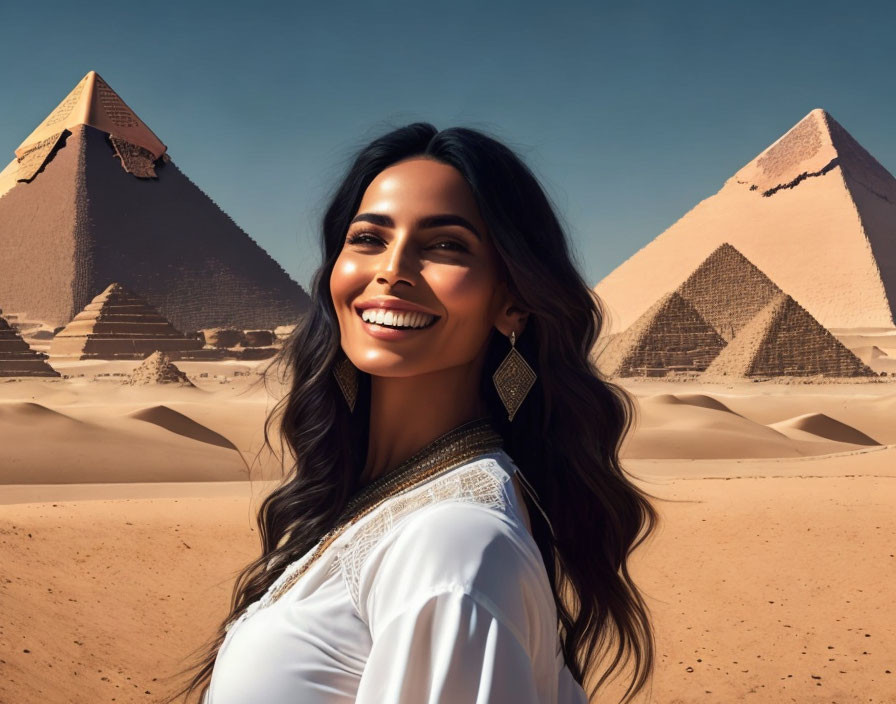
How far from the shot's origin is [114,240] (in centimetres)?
9556

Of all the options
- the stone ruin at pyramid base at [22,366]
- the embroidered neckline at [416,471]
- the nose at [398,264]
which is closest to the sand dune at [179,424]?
the embroidered neckline at [416,471]

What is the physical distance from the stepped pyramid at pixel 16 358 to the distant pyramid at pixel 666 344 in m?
18.8

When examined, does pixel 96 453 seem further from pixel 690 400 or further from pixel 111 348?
pixel 111 348

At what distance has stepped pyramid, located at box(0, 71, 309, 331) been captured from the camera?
93.0m

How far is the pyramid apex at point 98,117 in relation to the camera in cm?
9338

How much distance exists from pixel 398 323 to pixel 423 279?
0.09 m

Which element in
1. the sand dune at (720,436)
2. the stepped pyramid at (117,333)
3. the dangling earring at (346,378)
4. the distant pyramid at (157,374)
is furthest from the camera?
the stepped pyramid at (117,333)

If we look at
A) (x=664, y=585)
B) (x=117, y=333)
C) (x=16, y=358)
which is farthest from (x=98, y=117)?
(x=664, y=585)

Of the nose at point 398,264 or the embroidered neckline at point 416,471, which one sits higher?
the nose at point 398,264

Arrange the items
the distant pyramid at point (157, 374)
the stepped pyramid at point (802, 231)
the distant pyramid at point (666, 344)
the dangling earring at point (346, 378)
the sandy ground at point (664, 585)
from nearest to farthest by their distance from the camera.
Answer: the dangling earring at point (346, 378)
the sandy ground at point (664, 585)
the distant pyramid at point (157, 374)
the distant pyramid at point (666, 344)
the stepped pyramid at point (802, 231)

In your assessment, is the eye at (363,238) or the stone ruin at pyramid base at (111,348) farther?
the stone ruin at pyramid base at (111,348)

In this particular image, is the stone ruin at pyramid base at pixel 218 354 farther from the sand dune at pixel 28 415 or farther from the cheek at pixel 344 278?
the cheek at pixel 344 278

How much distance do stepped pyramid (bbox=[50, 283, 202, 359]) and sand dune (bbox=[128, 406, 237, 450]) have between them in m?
28.5

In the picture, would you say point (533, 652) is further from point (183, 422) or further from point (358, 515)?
point (183, 422)
